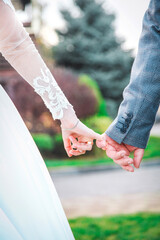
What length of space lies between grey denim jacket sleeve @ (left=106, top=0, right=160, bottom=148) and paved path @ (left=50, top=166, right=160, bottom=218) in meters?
2.50

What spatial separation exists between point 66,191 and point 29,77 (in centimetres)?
474

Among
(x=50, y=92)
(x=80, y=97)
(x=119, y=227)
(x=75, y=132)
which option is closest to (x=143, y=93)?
(x=75, y=132)

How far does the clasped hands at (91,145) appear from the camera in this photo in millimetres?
1927

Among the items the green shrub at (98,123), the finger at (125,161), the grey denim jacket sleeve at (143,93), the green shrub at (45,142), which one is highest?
the grey denim jacket sleeve at (143,93)

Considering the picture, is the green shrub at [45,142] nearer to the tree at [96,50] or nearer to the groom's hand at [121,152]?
the tree at [96,50]

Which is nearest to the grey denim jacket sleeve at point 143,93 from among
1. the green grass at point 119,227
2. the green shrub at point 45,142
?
the green grass at point 119,227

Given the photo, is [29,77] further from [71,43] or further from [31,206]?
[71,43]

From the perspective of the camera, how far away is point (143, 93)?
6.75 ft

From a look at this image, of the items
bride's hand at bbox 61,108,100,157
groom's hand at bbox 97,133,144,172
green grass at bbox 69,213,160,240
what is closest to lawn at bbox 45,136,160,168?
green grass at bbox 69,213,160,240

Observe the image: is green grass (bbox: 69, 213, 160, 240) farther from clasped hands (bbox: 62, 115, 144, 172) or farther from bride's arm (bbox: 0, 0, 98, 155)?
bride's arm (bbox: 0, 0, 98, 155)

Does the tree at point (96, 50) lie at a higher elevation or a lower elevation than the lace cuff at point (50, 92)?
lower

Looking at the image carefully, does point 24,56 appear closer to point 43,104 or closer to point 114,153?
point 114,153

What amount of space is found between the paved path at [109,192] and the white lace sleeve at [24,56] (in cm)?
290

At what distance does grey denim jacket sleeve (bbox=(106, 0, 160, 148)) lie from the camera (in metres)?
2.03
